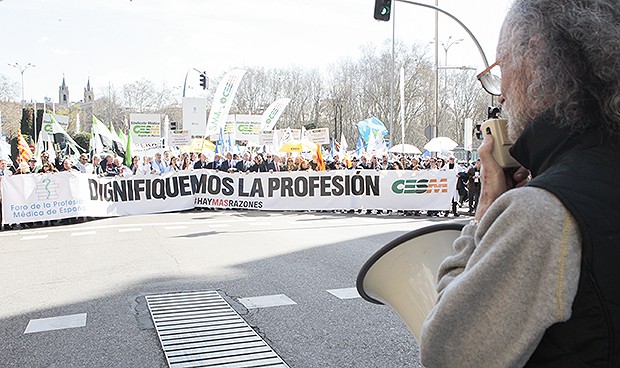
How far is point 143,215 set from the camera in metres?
17.5

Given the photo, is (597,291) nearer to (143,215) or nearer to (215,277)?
(215,277)

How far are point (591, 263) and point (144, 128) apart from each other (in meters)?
38.0

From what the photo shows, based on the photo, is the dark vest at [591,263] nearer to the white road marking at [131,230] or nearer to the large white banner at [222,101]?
the white road marking at [131,230]

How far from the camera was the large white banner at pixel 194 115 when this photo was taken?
29.4 m

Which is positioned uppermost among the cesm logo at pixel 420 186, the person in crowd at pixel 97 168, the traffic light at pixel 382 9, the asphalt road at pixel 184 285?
the traffic light at pixel 382 9

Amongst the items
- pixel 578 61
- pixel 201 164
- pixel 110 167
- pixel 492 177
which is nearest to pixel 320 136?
pixel 201 164

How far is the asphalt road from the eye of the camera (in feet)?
15.9

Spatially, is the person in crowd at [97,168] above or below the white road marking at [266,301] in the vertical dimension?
above

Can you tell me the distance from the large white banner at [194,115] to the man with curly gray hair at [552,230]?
2873cm

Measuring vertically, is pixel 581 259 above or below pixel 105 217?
above

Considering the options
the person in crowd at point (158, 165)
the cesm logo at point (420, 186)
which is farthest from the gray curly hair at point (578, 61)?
the person in crowd at point (158, 165)

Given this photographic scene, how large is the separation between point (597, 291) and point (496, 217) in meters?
0.24

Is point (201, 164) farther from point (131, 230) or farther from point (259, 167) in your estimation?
point (131, 230)

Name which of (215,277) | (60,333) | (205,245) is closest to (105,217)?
(205,245)
